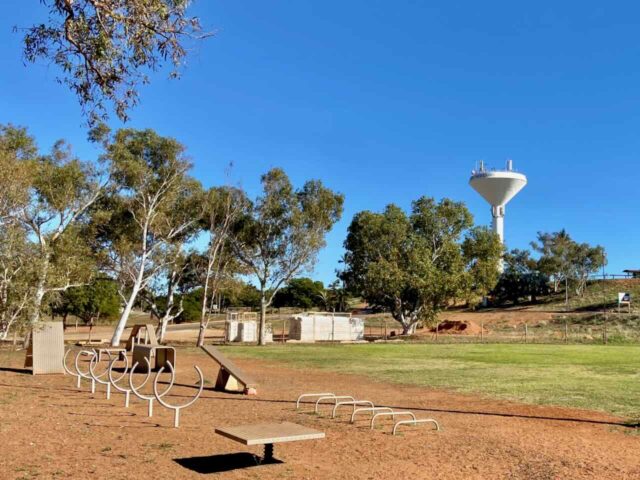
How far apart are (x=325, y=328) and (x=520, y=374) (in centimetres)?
2778

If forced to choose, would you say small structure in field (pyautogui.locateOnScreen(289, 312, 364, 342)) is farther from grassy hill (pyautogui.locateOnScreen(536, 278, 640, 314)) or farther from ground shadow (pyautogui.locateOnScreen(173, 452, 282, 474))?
ground shadow (pyautogui.locateOnScreen(173, 452, 282, 474))

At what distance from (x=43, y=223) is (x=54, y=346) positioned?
14.6 metres

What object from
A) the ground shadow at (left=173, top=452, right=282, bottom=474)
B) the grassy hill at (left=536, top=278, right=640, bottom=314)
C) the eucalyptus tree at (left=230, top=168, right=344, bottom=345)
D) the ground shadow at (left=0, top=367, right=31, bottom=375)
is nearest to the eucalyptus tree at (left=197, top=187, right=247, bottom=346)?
the eucalyptus tree at (left=230, top=168, right=344, bottom=345)

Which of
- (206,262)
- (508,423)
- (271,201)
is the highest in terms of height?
(271,201)

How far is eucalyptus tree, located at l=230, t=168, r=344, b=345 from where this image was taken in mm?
40938

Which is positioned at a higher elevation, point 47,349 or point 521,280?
point 521,280

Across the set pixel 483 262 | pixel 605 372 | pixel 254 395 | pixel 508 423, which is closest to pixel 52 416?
pixel 254 395

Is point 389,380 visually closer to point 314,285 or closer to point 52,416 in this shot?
point 52,416

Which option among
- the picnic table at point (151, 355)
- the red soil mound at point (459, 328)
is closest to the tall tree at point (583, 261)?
the red soil mound at point (459, 328)

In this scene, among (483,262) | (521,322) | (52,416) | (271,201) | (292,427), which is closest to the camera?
(292,427)

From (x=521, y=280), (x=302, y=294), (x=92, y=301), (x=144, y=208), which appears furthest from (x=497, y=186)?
(x=144, y=208)

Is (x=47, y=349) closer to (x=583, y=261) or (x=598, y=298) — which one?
(x=598, y=298)

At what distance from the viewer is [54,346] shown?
18188mm

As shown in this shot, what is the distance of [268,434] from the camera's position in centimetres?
725
